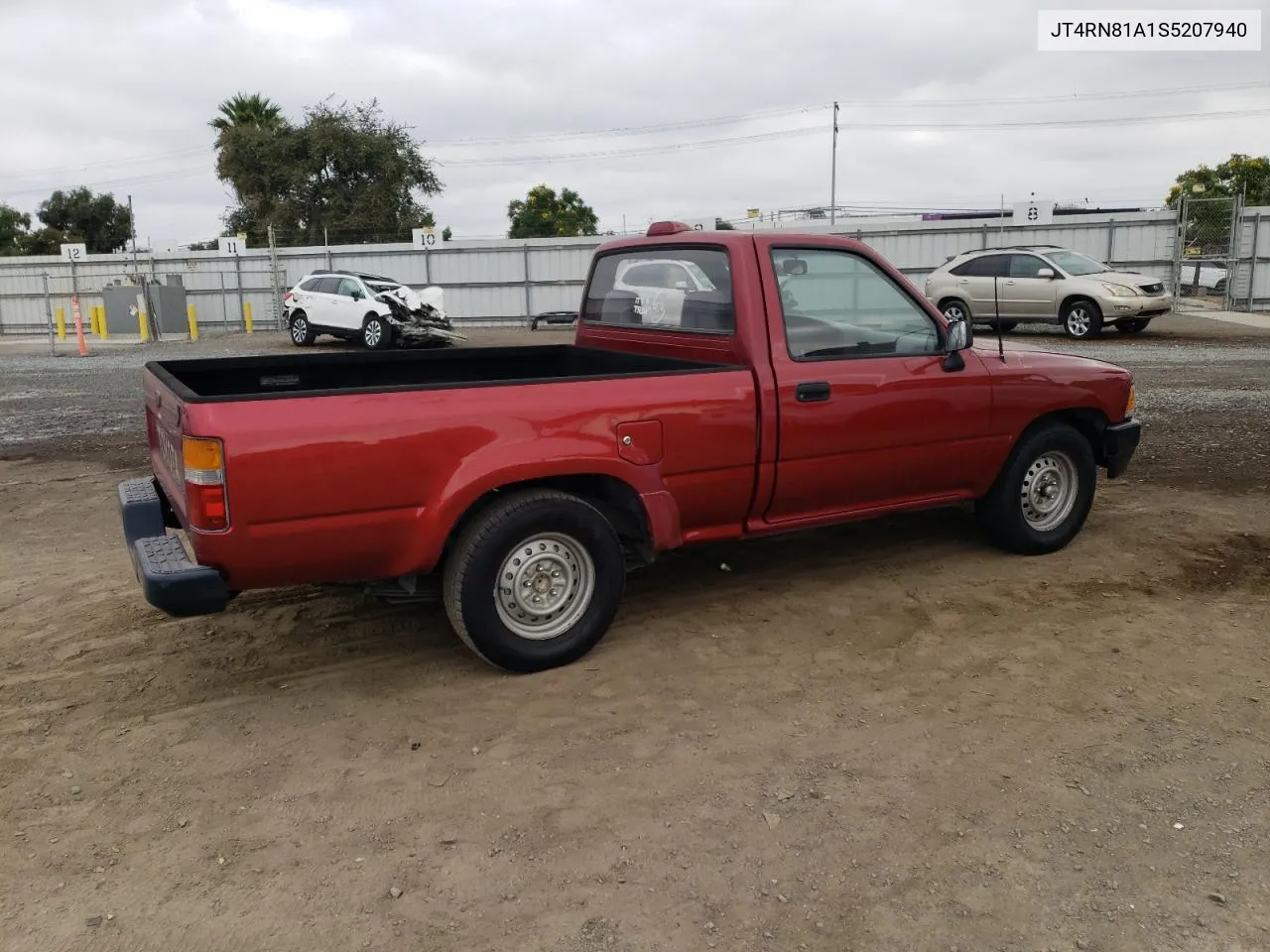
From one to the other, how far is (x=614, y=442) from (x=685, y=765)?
1.30m

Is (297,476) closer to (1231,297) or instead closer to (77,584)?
(77,584)

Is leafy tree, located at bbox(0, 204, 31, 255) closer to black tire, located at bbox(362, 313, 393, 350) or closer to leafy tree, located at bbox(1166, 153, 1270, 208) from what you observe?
black tire, located at bbox(362, 313, 393, 350)

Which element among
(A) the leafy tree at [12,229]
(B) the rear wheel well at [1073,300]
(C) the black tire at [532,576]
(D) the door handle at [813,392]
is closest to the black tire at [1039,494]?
(D) the door handle at [813,392]

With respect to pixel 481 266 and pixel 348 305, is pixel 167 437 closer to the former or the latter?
pixel 348 305

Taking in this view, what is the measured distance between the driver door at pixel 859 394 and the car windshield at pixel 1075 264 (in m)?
14.2

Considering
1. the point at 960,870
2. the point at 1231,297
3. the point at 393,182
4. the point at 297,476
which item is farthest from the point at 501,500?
the point at 393,182

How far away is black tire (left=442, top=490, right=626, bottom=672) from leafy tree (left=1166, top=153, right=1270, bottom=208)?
151ft

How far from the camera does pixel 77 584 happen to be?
17.1ft

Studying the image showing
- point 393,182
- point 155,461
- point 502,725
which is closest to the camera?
point 502,725

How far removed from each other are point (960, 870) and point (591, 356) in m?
3.34

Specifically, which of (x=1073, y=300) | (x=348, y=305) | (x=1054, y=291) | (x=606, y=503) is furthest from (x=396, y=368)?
(x=348, y=305)

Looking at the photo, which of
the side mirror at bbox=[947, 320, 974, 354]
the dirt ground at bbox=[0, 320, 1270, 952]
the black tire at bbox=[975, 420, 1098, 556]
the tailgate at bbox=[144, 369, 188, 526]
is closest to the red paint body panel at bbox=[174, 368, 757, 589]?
the tailgate at bbox=[144, 369, 188, 526]

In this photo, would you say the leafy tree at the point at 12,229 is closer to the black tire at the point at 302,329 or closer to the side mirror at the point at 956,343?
the black tire at the point at 302,329

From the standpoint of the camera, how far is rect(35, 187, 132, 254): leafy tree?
59188mm
